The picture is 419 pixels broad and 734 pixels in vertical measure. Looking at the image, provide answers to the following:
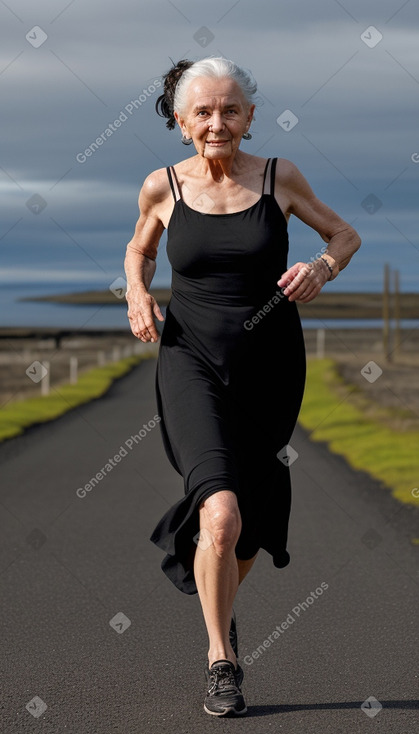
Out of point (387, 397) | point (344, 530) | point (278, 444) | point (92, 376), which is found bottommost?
point (92, 376)

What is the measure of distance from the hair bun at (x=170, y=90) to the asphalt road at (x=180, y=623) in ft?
7.70

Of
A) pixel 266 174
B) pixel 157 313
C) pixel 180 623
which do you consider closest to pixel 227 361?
pixel 157 313

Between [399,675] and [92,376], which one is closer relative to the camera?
[399,675]

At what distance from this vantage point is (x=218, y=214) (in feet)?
14.9

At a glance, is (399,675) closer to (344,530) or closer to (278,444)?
(278,444)

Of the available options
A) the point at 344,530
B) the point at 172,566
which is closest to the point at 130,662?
the point at 172,566

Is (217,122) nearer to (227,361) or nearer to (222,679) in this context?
(227,361)

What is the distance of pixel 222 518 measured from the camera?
420cm

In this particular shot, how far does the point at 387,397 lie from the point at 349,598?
2467 centimetres

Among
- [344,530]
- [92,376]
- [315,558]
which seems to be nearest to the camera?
[315,558]

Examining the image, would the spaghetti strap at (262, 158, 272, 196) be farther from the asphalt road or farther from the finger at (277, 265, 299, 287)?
the asphalt road

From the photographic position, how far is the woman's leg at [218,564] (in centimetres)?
423

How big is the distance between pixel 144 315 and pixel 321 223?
0.88 metres

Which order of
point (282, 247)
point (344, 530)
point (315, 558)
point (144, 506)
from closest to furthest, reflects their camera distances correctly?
point (282, 247)
point (315, 558)
point (344, 530)
point (144, 506)
